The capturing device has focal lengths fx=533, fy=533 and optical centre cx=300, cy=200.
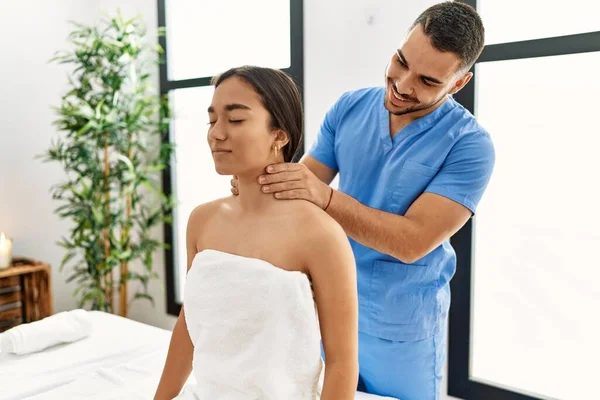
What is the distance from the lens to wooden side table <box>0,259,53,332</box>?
2834 mm

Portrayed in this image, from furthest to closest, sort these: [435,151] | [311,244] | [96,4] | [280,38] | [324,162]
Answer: [96,4], [280,38], [324,162], [435,151], [311,244]

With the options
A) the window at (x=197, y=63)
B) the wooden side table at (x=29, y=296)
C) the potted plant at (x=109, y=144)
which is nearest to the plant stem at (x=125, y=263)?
the potted plant at (x=109, y=144)

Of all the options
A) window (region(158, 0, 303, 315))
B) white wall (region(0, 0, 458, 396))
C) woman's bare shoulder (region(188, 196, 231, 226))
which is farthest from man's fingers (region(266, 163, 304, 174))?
window (region(158, 0, 303, 315))

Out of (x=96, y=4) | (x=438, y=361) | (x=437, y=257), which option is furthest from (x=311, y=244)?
(x=96, y=4)

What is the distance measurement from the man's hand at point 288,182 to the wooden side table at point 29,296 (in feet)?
7.37

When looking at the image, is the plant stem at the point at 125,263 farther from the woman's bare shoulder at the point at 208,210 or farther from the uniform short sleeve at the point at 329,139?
the woman's bare shoulder at the point at 208,210

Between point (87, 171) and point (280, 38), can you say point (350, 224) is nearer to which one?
point (280, 38)

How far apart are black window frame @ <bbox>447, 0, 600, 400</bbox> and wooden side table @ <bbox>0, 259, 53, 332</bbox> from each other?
209cm

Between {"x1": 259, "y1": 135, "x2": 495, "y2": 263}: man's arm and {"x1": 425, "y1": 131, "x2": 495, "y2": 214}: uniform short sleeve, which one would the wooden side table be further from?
{"x1": 425, "y1": 131, "x2": 495, "y2": 214}: uniform short sleeve

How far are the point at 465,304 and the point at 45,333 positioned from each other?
1.60 metres

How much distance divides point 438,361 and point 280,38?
1.93 m

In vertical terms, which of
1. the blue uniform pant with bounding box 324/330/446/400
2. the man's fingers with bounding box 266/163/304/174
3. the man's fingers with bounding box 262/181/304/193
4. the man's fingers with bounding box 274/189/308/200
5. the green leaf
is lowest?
the green leaf

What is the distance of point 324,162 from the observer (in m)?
1.56

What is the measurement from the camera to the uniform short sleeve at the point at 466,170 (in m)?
1.33
